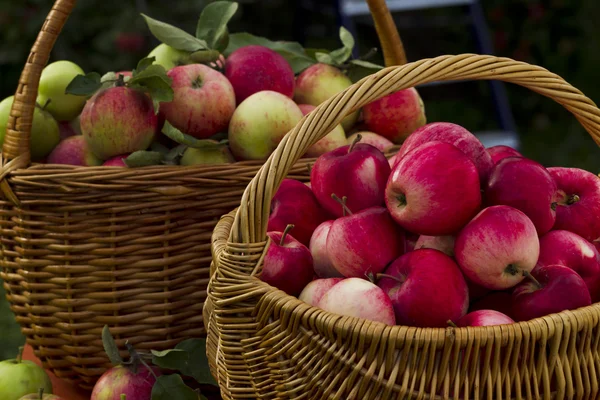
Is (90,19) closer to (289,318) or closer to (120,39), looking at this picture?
(120,39)

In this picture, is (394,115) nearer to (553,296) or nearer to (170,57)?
(170,57)

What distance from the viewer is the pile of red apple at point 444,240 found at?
2.74ft

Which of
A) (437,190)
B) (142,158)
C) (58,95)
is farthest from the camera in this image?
(58,95)

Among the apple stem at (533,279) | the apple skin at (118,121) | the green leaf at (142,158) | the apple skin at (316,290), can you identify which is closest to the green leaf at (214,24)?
the apple skin at (118,121)

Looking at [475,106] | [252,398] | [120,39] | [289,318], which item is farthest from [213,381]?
[475,106]

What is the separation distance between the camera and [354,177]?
0.98m

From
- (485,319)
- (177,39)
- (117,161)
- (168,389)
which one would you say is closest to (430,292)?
(485,319)

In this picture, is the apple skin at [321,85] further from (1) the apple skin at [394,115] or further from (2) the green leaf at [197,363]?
(2) the green leaf at [197,363]

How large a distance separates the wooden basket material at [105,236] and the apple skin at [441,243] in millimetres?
349

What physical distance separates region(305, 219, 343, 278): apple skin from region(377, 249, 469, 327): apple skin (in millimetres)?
118

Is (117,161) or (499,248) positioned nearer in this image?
(499,248)

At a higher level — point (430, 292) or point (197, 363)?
point (430, 292)

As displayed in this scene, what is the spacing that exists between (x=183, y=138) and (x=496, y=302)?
0.59 metres

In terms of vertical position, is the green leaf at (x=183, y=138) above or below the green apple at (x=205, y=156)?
above
